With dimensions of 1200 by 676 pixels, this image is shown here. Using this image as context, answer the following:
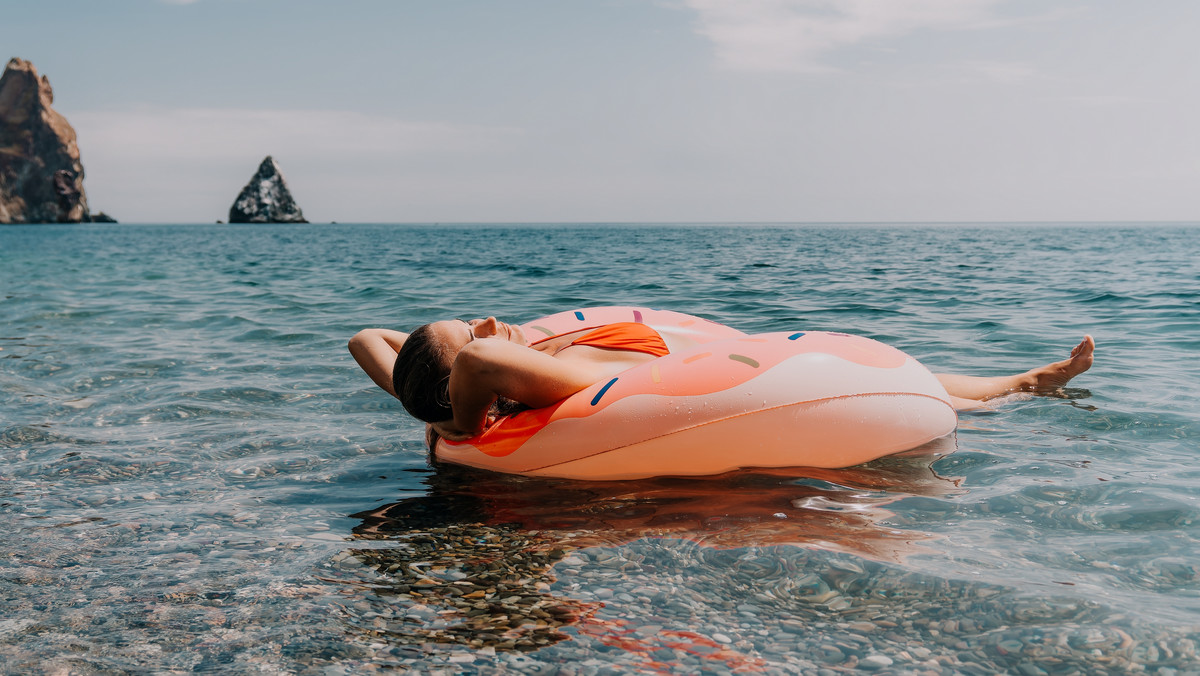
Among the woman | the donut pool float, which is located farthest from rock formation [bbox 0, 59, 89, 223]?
the donut pool float

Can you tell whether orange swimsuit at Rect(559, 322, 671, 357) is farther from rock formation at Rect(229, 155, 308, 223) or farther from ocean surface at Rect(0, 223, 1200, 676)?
rock formation at Rect(229, 155, 308, 223)

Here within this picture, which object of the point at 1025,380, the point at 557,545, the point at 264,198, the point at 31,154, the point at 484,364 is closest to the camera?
the point at 557,545

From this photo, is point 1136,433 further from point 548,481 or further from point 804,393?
point 548,481

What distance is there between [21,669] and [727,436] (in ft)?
8.90

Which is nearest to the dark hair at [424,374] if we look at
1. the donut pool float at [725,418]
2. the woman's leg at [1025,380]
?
the donut pool float at [725,418]

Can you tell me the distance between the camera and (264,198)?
118m

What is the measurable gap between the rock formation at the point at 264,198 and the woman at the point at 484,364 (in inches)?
4967

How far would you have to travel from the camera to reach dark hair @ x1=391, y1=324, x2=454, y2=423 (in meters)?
3.70

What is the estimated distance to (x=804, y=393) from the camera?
3.69 metres

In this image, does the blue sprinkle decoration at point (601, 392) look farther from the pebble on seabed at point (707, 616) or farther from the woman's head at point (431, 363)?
the pebble on seabed at point (707, 616)

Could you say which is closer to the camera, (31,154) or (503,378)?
(503,378)

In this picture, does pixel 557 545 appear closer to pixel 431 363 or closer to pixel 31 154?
pixel 431 363

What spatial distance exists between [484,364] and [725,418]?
3.79ft

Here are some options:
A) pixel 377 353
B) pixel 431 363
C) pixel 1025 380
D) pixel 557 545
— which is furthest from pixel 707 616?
pixel 1025 380
